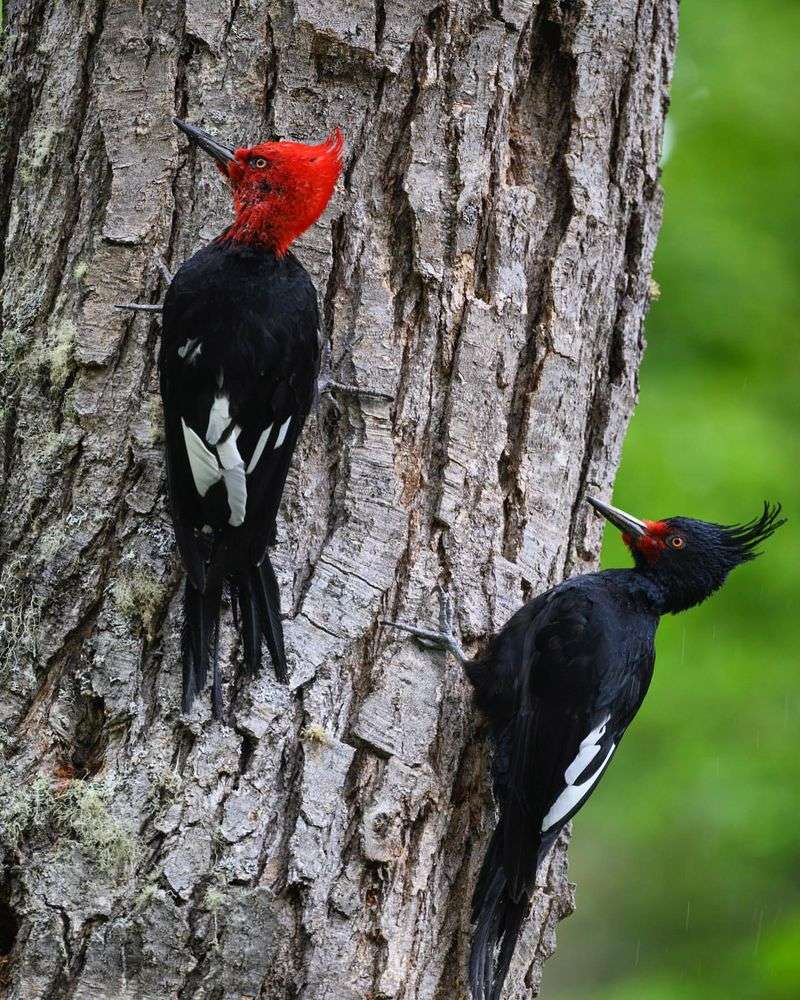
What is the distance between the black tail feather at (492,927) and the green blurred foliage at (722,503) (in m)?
1.49

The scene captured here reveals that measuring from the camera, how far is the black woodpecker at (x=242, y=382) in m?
2.65

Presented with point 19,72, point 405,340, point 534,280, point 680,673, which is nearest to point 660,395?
point 680,673

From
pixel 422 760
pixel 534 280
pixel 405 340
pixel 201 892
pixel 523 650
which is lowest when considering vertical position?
pixel 201 892

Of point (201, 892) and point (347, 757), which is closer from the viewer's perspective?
point (201, 892)

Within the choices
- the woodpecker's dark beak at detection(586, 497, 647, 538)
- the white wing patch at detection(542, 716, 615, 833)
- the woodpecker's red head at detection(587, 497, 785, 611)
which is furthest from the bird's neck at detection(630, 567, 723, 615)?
the white wing patch at detection(542, 716, 615, 833)

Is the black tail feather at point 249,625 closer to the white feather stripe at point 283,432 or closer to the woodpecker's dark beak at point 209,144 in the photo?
the white feather stripe at point 283,432

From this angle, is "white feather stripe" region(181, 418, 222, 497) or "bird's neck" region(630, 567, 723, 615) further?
"bird's neck" region(630, 567, 723, 615)

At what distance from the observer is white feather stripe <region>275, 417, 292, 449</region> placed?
277 centimetres

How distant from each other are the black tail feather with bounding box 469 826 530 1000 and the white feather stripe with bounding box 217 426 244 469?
1.09 meters

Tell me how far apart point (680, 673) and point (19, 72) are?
299cm

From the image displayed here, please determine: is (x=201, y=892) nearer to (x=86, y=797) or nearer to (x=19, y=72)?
(x=86, y=797)

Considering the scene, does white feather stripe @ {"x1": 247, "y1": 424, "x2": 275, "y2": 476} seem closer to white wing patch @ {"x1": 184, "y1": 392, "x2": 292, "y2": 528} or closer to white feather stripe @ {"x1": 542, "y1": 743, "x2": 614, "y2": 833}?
white wing patch @ {"x1": 184, "y1": 392, "x2": 292, "y2": 528}

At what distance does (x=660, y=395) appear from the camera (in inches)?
180

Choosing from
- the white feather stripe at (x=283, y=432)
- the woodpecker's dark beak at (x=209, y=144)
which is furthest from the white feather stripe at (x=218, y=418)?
the woodpecker's dark beak at (x=209, y=144)
